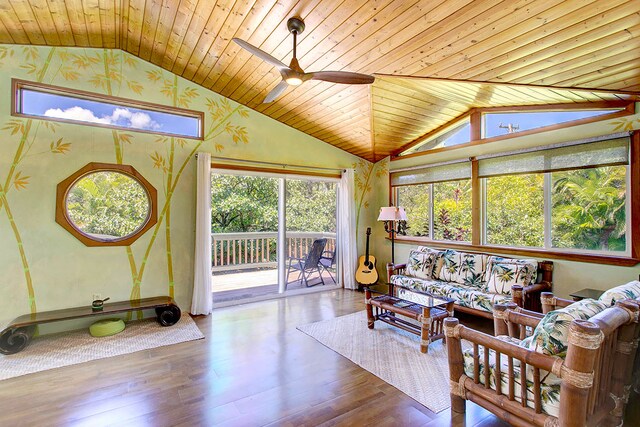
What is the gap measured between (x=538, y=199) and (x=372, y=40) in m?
2.88

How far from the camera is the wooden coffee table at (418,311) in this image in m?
3.06

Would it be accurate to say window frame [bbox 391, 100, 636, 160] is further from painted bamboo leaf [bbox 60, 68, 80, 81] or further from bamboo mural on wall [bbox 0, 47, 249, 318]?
painted bamboo leaf [bbox 60, 68, 80, 81]

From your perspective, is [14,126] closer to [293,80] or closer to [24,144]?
[24,144]

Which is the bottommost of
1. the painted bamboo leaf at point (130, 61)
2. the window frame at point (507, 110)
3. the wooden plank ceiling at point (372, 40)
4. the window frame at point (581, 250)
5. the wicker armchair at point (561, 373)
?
the wicker armchair at point (561, 373)

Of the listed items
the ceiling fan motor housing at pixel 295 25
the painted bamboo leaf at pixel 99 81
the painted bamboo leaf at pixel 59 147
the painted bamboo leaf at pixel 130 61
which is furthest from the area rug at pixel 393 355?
the painted bamboo leaf at pixel 130 61

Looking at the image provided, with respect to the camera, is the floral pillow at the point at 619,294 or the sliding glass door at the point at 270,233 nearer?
the floral pillow at the point at 619,294

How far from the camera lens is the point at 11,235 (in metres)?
3.35

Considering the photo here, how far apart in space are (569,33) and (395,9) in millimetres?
1291

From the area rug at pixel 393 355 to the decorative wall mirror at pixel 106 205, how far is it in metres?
A: 2.54

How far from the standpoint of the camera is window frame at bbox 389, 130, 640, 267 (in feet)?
10.2

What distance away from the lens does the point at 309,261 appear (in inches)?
214

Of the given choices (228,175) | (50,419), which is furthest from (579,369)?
(228,175)

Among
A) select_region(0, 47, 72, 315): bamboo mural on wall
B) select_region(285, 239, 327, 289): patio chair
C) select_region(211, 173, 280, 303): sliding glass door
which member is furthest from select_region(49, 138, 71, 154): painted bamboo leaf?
select_region(285, 239, 327, 289): patio chair

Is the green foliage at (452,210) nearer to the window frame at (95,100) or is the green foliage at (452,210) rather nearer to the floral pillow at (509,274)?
the floral pillow at (509,274)
